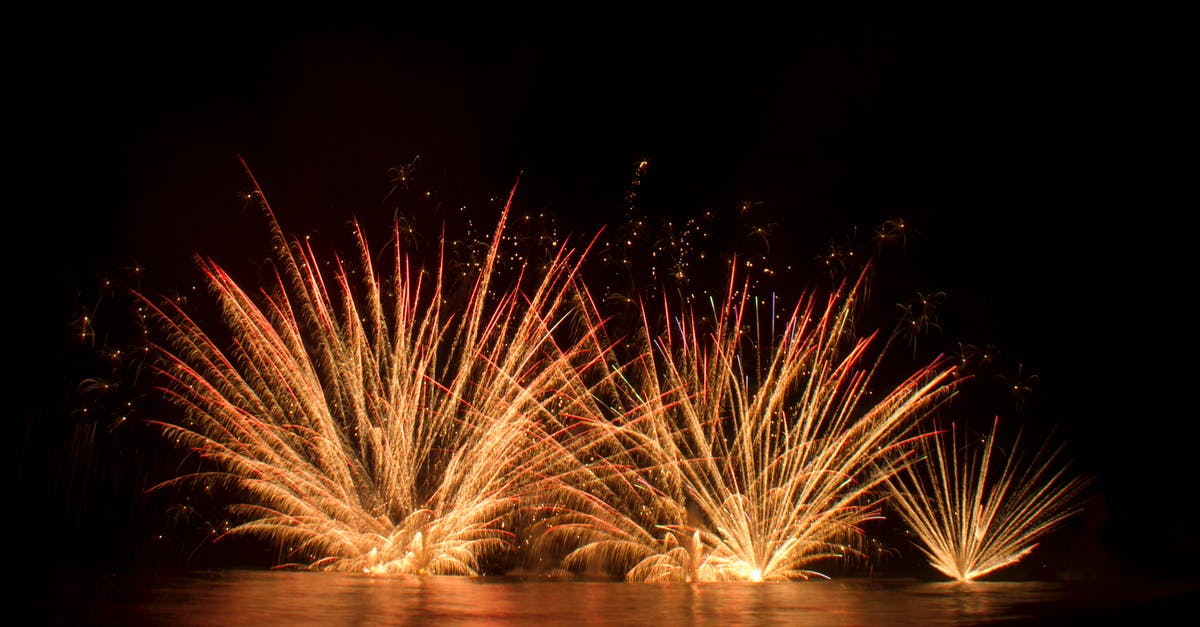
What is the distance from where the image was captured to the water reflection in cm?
1041

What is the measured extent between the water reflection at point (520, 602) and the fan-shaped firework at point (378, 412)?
10.2 feet

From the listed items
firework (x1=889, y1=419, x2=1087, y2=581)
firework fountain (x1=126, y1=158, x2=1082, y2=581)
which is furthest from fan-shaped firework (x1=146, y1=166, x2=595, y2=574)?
firework (x1=889, y1=419, x2=1087, y2=581)

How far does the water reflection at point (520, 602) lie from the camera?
10.4 m

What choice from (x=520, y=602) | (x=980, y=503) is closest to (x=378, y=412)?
(x=520, y=602)

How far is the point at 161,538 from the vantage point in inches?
1035

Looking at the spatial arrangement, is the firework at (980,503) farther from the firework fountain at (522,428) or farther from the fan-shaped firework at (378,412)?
the fan-shaped firework at (378,412)

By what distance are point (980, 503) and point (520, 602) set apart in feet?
48.7

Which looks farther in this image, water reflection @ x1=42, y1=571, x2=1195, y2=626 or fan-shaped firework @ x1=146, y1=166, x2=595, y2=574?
fan-shaped firework @ x1=146, y1=166, x2=595, y2=574

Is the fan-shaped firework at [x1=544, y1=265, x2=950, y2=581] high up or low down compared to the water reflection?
up

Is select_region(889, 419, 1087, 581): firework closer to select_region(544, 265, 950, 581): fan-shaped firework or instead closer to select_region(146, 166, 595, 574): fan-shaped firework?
select_region(544, 265, 950, 581): fan-shaped firework

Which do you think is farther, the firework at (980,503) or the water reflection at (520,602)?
the firework at (980,503)

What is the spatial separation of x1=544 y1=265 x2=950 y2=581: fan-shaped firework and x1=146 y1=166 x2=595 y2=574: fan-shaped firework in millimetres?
1770

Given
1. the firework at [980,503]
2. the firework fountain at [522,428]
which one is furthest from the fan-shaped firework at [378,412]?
the firework at [980,503]

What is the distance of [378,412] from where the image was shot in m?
19.9
